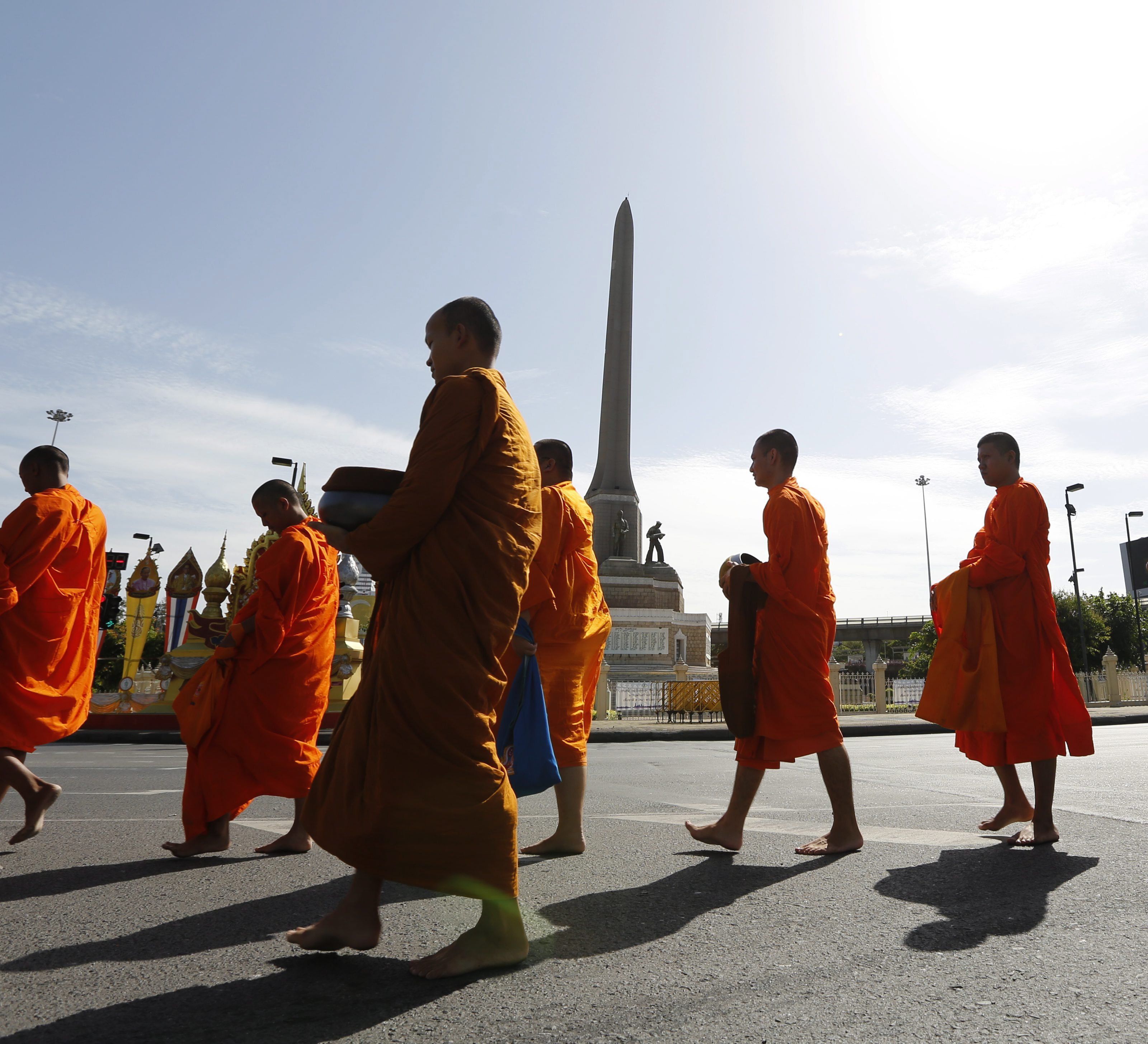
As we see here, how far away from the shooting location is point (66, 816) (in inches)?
189

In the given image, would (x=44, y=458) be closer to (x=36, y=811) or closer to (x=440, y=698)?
(x=36, y=811)

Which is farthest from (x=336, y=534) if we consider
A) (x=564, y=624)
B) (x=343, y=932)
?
(x=564, y=624)

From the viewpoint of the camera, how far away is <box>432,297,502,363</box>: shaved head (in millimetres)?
2748

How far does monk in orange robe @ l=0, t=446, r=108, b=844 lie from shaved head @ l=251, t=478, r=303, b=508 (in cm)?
87

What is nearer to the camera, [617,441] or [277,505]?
[277,505]

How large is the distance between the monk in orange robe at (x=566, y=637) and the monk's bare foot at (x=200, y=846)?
1282mm

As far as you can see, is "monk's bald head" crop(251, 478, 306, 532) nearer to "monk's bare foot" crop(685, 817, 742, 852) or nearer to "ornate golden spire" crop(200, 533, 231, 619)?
"monk's bare foot" crop(685, 817, 742, 852)

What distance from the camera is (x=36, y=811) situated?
13.1 feet

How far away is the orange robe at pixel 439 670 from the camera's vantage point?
7.22ft

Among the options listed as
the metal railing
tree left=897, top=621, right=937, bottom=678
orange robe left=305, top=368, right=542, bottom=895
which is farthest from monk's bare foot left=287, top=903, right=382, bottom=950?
tree left=897, top=621, right=937, bottom=678

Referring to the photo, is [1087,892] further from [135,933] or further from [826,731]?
[135,933]

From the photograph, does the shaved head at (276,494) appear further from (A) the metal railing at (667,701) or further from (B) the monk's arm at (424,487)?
(A) the metal railing at (667,701)

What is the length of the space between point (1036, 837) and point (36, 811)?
439cm

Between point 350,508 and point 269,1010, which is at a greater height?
point 350,508
